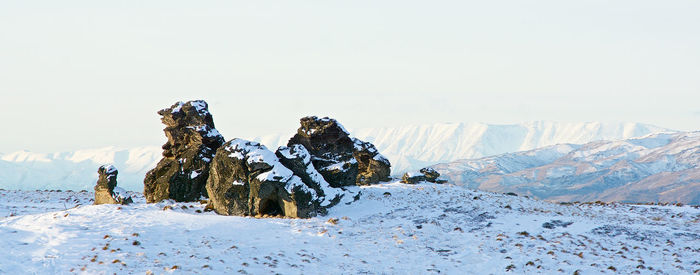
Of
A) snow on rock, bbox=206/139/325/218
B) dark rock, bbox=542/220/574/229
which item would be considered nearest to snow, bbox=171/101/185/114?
snow on rock, bbox=206/139/325/218

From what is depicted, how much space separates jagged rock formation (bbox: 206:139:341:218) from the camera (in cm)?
4009

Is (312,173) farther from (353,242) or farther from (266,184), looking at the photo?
(353,242)

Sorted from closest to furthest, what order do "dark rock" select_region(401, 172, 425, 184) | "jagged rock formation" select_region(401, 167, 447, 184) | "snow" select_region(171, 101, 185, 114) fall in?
"snow" select_region(171, 101, 185, 114), "dark rock" select_region(401, 172, 425, 184), "jagged rock formation" select_region(401, 167, 447, 184)

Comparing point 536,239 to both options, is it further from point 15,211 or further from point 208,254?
point 15,211

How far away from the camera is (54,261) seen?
26.2 meters

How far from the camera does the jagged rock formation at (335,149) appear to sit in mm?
54875

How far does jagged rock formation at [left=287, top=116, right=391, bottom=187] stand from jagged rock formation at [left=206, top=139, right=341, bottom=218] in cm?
964

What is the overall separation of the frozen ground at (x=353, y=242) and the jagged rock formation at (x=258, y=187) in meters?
1.60

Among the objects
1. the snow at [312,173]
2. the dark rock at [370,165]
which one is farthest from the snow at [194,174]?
the dark rock at [370,165]

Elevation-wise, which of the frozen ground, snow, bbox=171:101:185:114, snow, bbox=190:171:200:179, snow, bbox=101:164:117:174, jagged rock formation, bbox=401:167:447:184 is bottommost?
the frozen ground

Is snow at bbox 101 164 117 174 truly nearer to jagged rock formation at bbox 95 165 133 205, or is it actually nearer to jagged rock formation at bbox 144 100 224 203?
jagged rock formation at bbox 95 165 133 205

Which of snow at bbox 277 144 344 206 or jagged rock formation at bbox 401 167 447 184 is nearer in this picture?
snow at bbox 277 144 344 206

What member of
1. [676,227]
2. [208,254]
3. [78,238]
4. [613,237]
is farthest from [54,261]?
[676,227]

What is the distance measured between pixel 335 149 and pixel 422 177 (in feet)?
27.8
